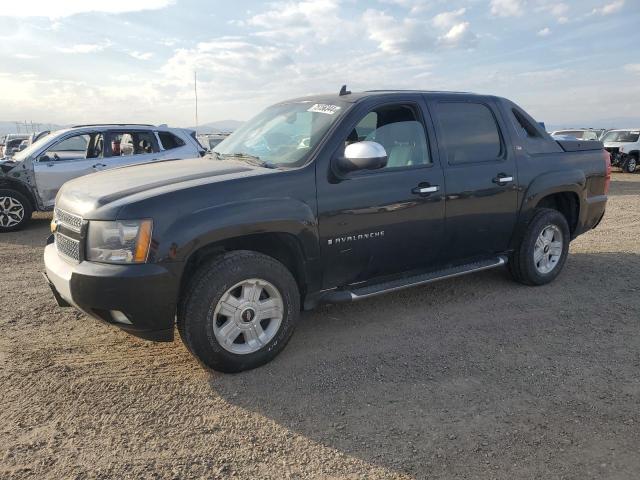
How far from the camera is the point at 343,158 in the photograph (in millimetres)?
3660

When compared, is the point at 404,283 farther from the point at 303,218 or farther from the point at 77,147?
the point at 77,147

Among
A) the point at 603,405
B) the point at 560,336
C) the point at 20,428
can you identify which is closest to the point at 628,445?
the point at 603,405

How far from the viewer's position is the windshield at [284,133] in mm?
3803

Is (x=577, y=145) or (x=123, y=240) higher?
(x=577, y=145)

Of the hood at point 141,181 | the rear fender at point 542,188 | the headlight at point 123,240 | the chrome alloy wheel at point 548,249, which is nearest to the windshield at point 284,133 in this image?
the hood at point 141,181

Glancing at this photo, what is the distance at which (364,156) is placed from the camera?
11.6 ft

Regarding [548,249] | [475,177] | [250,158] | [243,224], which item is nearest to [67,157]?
[250,158]

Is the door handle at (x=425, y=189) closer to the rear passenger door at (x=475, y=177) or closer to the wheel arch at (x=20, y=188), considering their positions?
the rear passenger door at (x=475, y=177)

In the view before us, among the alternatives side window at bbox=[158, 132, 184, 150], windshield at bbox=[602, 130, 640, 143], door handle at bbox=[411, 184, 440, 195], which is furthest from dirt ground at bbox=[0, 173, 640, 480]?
windshield at bbox=[602, 130, 640, 143]

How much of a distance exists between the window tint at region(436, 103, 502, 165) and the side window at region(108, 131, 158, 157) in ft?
21.0

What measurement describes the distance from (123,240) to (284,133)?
5.46ft

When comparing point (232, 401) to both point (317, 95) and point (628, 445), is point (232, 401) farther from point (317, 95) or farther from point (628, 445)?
point (317, 95)

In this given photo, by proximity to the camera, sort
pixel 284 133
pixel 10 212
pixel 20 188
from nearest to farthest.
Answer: pixel 284 133
pixel 10 212
pixel 20 188

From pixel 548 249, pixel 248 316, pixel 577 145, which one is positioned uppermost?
pixel 577 145
